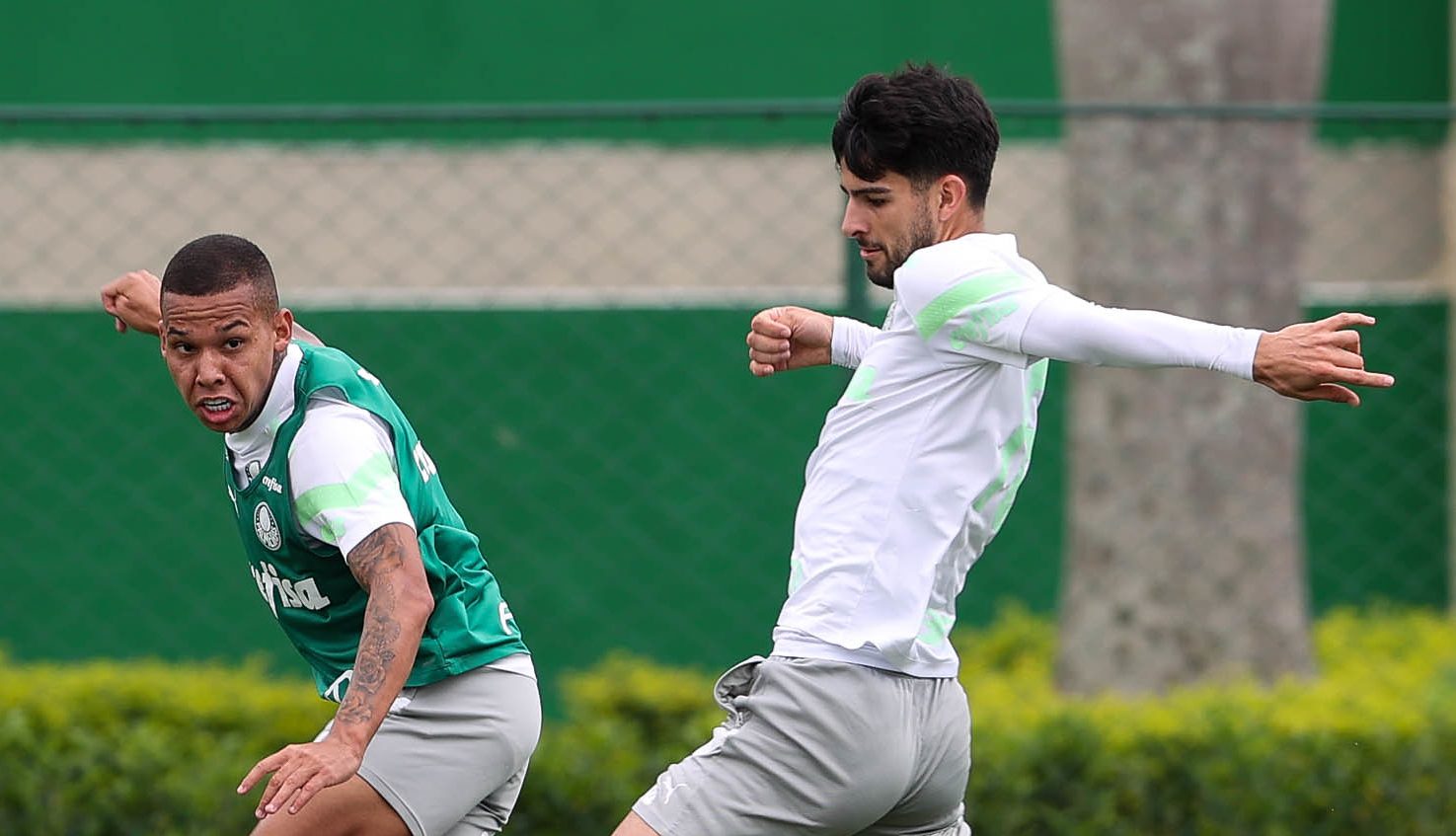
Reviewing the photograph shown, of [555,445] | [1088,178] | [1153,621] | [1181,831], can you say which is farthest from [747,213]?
[1181,831]


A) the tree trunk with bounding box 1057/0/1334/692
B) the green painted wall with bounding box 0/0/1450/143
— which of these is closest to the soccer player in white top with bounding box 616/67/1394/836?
the tree trunk with bounding box 1057/0/1334/692

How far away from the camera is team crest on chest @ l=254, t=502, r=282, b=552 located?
318cm

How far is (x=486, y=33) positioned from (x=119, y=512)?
2.26 meters

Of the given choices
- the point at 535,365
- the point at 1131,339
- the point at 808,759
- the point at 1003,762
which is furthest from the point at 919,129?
the point at 535,365

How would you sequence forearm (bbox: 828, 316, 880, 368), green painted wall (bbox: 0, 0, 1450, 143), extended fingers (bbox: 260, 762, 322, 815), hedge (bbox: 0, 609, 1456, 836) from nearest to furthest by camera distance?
extended fingers (bbox: 260, 762, 322, 815), forearm (bbox: 828, 316, 880, 368), hedge (bbox: 0, 609, 1456, 836), green painted wall (bbox: 0, 0, 1450, 143)

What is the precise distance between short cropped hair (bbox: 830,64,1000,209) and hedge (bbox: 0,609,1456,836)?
2.31m

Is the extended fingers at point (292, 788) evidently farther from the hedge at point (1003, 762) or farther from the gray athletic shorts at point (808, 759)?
the hedge at point (1003, 762)

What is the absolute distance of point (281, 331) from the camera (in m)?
3.24

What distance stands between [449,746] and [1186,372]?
3.26 meters

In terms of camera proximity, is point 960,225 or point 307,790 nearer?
point 307,790

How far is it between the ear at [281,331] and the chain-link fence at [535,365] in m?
3.49

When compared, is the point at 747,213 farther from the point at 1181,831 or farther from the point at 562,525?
the point at 1181,831

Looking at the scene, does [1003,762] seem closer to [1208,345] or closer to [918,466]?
[918,466]

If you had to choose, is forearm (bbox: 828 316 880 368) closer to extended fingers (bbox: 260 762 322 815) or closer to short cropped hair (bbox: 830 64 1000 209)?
short cropped hair (bbox: 830 64 1000 209)
